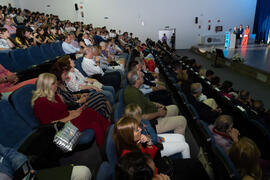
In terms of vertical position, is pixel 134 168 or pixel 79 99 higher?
pixel 134 168

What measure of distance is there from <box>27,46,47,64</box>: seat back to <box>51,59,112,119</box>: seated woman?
2098mm

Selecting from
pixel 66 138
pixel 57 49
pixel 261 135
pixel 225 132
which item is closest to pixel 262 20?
pixel 57 49

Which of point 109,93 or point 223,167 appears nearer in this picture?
point 223,167

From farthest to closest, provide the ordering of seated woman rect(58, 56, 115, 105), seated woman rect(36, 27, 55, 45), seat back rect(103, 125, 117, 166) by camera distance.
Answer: seated woman rect(36, 27, 55, 45) < seated woman rect(58, 56, 115, 105) < seat back rect(103, 125, 117, 166)

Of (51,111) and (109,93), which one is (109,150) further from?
(109,93)

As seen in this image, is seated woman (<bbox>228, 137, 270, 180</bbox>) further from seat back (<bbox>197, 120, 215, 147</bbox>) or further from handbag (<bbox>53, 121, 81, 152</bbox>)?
handbag (<bbox>53, 121, 81, 152</bbox>)

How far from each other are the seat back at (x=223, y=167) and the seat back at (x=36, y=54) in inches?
165

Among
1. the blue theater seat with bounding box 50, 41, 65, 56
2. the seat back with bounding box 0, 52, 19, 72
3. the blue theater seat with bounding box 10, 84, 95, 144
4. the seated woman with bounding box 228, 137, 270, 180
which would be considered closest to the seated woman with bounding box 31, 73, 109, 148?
the blue theater seat with bounding box 10, 84, 95, 144

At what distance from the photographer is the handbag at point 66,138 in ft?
5.45

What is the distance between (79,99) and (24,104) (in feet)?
2.81

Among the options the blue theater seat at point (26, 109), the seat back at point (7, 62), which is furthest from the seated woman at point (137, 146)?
the seat back at point (7, 62)

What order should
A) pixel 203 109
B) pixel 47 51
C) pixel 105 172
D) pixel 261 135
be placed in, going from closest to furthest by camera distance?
1. pixel 105 172
2. pixel 261 135
3. pixel 203 109
4. pixel 47 51

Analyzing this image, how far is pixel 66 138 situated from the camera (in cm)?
170

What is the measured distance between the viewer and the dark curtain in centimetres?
A: 1298
